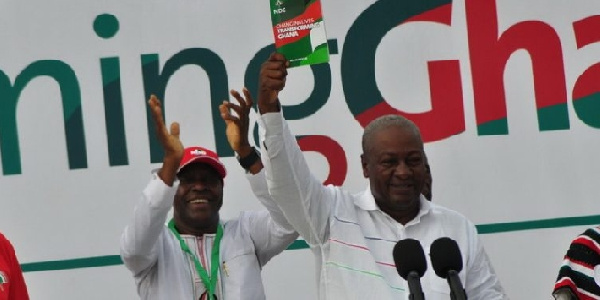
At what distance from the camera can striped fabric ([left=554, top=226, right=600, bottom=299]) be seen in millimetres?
3873

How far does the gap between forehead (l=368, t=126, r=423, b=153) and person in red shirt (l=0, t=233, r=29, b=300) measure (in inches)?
45.6

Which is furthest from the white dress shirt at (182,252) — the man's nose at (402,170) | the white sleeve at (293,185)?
the man's nose at (402,170)

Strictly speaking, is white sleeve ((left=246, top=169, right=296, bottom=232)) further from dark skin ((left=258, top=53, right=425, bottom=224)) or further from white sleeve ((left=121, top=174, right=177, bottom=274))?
dark skin ((left=258, top=53, right=425, bottom=224))

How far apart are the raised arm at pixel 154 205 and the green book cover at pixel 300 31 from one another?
0.68 metres

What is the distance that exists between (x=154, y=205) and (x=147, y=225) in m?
0.08

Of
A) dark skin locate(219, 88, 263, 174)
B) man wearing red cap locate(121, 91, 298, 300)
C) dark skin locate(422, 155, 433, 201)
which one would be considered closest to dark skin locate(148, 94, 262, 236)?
man wearing red cap locate(121, 91, 298, 300)

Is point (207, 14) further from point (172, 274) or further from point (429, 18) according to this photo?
point (172, 274)

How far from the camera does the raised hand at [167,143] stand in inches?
161

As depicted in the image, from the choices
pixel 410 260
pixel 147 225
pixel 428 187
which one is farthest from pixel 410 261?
pixel 428 187

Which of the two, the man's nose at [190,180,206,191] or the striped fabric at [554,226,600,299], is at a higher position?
the man's nose at [190,180,206,191]

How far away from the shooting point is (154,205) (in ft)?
13.9

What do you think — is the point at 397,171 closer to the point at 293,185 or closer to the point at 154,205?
the point at 293,185

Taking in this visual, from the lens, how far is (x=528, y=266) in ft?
17.8

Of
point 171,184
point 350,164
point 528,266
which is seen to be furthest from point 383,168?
point 528,266
